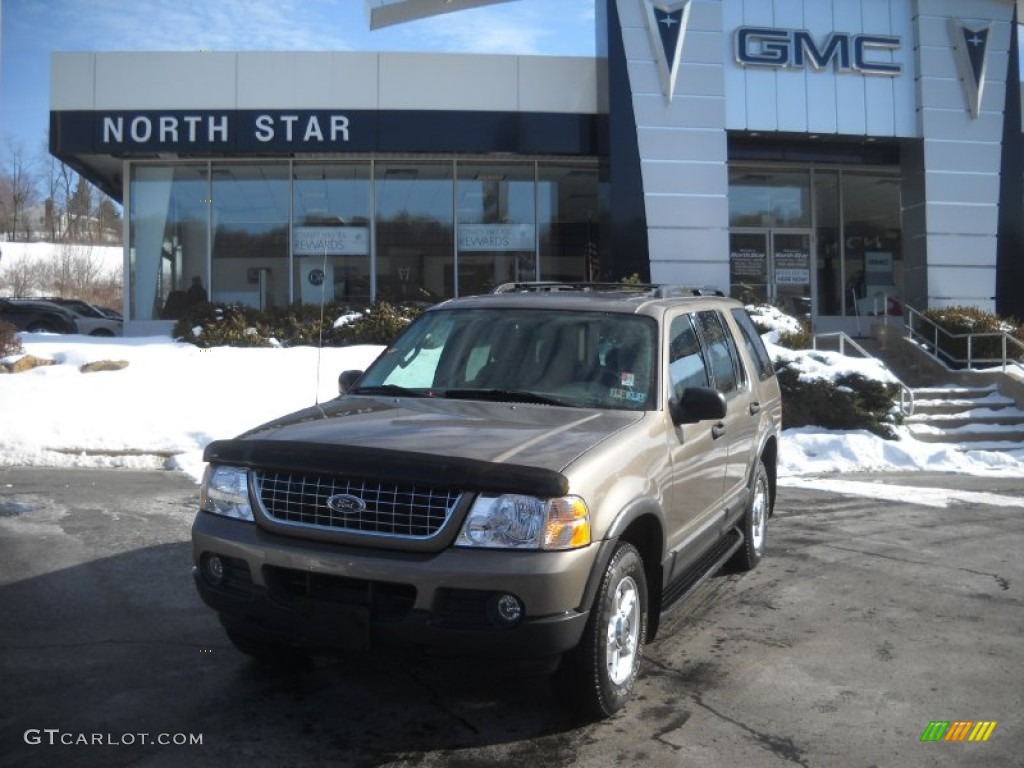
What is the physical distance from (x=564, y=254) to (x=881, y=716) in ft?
54.8

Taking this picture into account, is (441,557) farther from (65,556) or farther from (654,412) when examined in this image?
(65,556)

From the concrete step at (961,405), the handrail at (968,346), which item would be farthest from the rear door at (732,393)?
the handrail at (968,346)

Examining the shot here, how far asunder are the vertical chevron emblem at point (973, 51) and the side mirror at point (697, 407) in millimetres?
17995

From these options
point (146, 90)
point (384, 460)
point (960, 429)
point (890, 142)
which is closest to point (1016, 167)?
point (890, 142)

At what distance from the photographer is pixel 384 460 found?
3607mm

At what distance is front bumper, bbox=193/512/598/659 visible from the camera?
→ 3.44 m

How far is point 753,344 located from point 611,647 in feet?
11.7

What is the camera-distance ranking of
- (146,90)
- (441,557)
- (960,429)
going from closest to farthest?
(441,557), (960,429), (146,90)

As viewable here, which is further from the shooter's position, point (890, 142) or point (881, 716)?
point (890, 142)

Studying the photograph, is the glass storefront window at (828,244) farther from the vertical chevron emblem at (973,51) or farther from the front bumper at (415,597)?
the front bumper at (415,597)

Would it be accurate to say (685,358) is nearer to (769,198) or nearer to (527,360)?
(527,360)

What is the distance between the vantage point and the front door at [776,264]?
21.4 meters

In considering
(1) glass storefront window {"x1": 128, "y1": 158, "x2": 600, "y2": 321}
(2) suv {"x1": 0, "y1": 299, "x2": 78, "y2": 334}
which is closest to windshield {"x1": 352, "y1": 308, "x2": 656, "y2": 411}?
(1) glass storefront window {"x1": 128, "y1": 158, "x2": 600, "y2": 321}

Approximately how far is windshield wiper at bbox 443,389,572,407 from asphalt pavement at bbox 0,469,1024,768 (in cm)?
127
